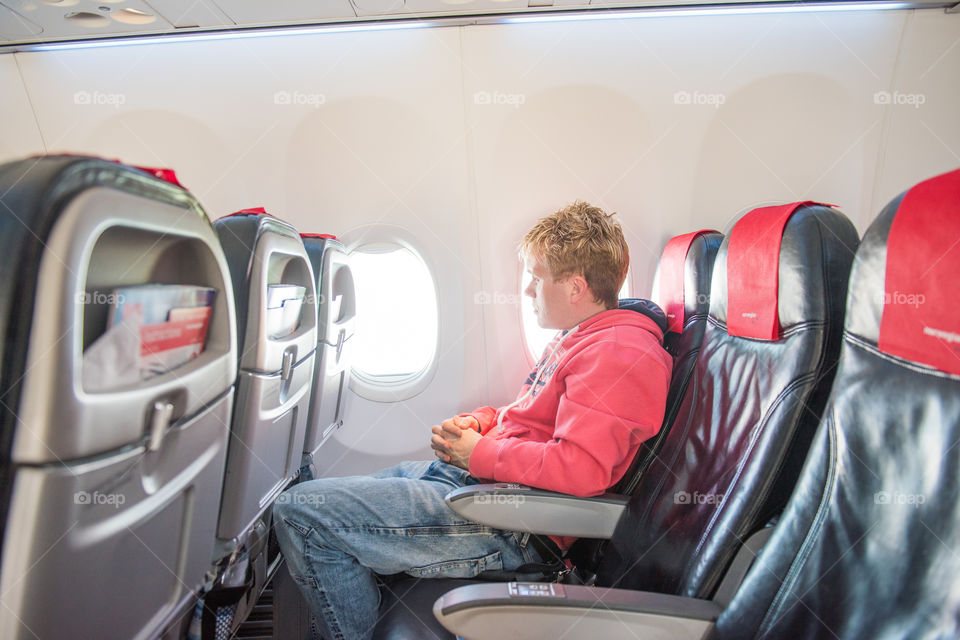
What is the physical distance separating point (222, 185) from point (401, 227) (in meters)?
1.09

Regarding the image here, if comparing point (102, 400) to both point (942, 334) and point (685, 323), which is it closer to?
point (942, 334)

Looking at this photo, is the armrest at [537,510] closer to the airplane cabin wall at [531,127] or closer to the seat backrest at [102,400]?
the seat backrest at [102,400]

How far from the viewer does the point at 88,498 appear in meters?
0.73

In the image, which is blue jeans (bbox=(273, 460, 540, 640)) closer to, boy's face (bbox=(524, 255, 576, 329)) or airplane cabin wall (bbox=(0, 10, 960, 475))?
boy's face (bbox=(524, 255, 576, 329))

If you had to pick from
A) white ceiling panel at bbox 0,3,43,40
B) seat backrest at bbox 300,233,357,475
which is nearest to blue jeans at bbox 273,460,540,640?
seat backrest at bbox 300,233,357,475

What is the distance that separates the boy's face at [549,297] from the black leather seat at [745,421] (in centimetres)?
54

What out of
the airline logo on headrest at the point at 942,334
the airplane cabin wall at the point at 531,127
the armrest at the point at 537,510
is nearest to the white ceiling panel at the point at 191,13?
the airplane cabin wall at the point at 531,127

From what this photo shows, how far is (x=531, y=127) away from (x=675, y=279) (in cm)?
130

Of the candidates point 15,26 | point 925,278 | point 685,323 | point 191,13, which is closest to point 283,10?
point 191,13

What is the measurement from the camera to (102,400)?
725 millimetres

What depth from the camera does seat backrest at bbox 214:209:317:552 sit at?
1290 millimetres

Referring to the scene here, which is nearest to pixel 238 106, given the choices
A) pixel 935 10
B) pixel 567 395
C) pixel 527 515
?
pixel 567 395

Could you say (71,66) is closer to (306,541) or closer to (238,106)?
(238,106)

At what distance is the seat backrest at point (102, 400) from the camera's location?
24.3 inches
